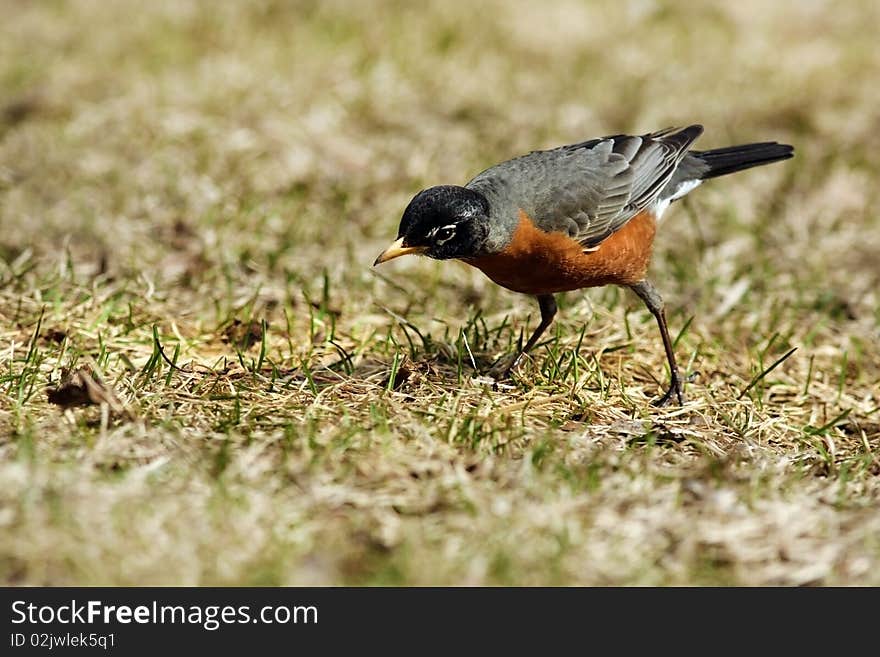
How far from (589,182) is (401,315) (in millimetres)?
1240

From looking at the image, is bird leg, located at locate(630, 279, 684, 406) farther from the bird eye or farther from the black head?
the bird eye

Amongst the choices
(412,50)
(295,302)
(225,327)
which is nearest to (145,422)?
(225,327)

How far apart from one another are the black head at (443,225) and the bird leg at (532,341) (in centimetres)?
65

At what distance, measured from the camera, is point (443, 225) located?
4.59 meters

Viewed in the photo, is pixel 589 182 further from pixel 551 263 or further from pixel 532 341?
pixel 532 341

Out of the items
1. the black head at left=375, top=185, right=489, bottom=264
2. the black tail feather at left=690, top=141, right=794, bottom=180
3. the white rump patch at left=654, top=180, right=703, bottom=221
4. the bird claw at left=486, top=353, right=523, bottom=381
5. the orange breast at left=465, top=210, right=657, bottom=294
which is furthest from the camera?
the black tail feather at left=690, top=141, right=794, bottom=180

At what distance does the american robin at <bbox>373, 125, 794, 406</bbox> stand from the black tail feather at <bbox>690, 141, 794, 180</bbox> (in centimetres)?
29

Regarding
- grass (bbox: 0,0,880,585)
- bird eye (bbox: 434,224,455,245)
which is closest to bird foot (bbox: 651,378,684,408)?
grass (bbox: 0,0,880,585)

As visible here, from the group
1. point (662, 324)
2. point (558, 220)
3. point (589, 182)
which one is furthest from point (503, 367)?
point (589, 182)

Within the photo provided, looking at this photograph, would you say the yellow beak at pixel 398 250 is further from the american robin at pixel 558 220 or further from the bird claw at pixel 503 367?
the bird claw at pixel 503 367

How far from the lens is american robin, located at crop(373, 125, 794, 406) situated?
4621 mm

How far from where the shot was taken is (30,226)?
259 inches

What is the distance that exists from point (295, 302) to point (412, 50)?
4365 millimetres
